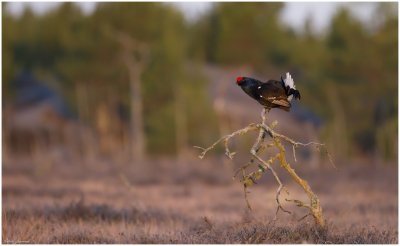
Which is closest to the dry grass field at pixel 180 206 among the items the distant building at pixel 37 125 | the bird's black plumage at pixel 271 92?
the bird's black plumage at pixel 271 92

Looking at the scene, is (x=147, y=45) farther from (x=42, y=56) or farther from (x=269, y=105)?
(x=269, y=105)

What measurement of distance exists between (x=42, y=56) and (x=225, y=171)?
21.3m

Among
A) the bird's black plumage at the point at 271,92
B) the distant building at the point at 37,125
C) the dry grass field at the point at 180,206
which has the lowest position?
the dry grass field at the point at 180,206

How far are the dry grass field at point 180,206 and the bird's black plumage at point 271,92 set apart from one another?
1289 millimetres

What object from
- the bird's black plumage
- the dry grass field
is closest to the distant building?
the dry grass field

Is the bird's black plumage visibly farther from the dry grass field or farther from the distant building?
the distant building

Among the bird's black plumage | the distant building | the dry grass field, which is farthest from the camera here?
the distant building

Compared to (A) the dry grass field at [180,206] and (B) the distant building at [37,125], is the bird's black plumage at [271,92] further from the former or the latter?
(B) the distant building at [37,125]

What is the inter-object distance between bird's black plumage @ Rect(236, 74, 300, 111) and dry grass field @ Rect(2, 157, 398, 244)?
1.29m

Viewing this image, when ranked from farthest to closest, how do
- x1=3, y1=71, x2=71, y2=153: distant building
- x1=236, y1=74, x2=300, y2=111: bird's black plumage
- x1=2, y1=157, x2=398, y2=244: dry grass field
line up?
x1=3, y1=71, x2=71, y2=153: distant building
x1=2, y1=157, x2=398, y2=244: dry grass field
x1=236, y1=74, x2=300, y2=111: bird's black plumage

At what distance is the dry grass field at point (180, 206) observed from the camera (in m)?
6.75

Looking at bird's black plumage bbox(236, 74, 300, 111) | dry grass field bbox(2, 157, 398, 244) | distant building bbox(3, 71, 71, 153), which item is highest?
distant building bbox(3, 71, 71, 153)

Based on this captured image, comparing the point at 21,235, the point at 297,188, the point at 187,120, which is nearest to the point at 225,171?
the point at 297,188

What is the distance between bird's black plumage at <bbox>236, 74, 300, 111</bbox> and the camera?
249 inches
